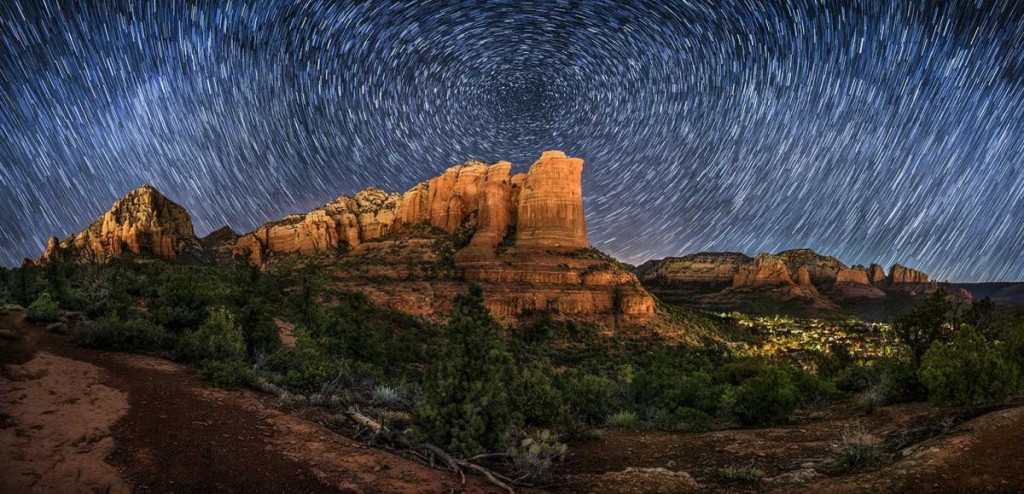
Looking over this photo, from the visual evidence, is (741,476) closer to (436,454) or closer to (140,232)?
(436,454)

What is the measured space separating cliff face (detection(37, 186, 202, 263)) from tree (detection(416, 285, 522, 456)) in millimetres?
103806

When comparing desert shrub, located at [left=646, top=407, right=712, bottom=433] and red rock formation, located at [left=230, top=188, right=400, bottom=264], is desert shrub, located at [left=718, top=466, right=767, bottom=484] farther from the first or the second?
red rock formation, located at [left=230, top=188, right=400, bottom=264]

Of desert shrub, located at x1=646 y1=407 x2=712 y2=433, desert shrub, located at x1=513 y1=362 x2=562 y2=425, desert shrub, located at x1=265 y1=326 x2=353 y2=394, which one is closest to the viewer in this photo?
desert shrub, located at x1=265 y1=326 x2=353 y2=394

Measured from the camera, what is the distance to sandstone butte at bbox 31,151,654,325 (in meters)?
63.0

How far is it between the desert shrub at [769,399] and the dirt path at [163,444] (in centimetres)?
1054

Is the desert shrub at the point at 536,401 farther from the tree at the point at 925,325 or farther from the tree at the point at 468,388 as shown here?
the tree at the point at 925,325

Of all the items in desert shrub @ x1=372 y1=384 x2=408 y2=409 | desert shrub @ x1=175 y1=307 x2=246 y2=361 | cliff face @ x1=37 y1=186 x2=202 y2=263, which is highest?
cliff face @ x1=37 y1=186 x2=202 y2=263

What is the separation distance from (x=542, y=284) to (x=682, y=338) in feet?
69.1

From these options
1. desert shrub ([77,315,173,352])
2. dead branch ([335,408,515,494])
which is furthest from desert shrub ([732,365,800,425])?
desert shrub ([77,315,173,352])

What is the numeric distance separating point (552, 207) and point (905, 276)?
135908mm

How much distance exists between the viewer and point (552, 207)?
79625mm

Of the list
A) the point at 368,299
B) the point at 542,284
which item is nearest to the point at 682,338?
the point at 542,284

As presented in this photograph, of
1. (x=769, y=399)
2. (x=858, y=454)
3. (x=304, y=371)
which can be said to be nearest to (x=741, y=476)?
(x=858, y=454)

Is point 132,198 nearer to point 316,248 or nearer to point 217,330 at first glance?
point 316,248
